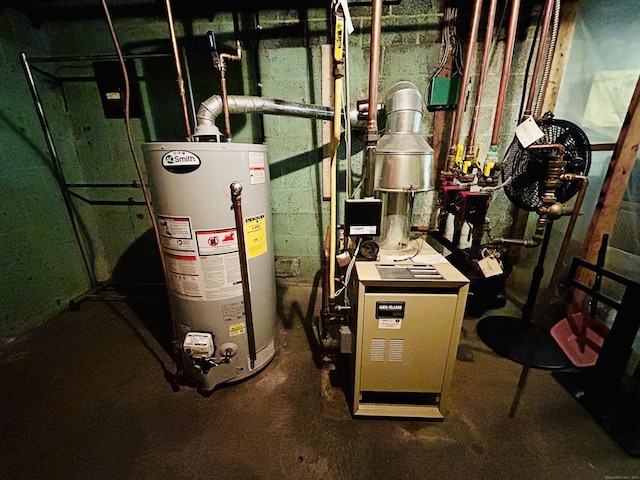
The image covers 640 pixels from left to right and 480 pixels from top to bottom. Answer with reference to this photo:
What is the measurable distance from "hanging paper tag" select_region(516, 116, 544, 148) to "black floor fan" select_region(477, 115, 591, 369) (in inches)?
1.3

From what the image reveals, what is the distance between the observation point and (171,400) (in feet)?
4.51

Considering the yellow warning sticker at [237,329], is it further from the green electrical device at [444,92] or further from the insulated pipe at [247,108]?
the green electrical device at [444,92]

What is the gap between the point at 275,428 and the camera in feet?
4.01

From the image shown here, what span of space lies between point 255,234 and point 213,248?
207 mm

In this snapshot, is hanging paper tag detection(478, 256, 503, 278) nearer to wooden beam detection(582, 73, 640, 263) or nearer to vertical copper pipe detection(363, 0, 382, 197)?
vertical copper pipe detection(363, 0, 382, 197)

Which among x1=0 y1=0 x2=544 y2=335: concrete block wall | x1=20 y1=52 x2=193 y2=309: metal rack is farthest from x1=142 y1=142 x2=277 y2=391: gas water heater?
x1=20 y1=52 x2=193 y2=309: metal rack

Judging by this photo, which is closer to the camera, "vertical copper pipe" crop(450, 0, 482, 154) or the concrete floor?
the concrete floor

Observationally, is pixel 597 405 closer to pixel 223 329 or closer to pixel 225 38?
pixel 223 329

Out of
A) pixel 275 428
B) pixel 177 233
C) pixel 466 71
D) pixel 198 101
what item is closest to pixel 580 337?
pixel 466 71

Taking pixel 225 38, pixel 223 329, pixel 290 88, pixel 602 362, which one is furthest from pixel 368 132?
pixel 602 362

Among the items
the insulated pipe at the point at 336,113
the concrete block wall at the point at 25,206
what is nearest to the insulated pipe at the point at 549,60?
the insulated pipe at the point at 336,113

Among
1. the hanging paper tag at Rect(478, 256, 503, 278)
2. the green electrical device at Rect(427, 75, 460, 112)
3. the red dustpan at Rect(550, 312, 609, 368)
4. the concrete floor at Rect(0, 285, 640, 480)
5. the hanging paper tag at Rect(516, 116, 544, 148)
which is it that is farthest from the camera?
the green electrical device at Rect(427, 75, 460, 112)

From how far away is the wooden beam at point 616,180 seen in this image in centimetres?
136

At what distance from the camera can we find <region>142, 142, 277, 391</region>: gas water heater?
108 centimetres
